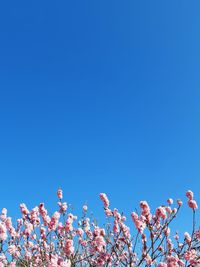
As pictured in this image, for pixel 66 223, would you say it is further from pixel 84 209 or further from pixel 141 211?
pixel 84 209

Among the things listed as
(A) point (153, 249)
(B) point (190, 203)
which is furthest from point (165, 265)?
(B) point (190, 203)

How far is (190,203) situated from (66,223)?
8.60 feet

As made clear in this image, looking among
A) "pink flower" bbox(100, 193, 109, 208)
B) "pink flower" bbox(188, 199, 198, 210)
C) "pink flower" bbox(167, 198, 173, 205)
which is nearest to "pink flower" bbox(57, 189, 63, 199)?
"pink flower" bbox(100, 193, 109, 208)

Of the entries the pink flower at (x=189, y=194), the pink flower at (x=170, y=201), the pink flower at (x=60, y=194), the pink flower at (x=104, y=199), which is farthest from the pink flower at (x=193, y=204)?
the pink flower at (x=60, y=194)

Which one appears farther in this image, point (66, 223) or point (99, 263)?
point (66, 223)

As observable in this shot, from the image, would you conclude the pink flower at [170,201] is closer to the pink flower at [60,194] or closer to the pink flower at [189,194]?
the pink flower at [189,194]

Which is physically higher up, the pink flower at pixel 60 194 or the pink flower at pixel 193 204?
the pink flower at pixel 60 194

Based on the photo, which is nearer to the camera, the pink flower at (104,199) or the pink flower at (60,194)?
the pink flower at (104,199)

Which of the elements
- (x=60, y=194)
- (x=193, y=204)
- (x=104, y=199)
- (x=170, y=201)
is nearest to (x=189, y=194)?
(x=193, y=204)

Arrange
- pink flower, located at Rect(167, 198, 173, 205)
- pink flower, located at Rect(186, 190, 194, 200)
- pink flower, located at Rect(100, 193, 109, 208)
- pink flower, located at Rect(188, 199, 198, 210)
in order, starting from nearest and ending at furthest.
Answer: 1. pink flower, located at Rect(188, 199, 198, 210)
2. pink flower, located at Rect(186, 190, 194, 200)
3. pink flower, located at Rect(100, 193, 109, 208)
4. pink flower, located at Rect(167, 198, 173, 205)

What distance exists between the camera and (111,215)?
854 cm

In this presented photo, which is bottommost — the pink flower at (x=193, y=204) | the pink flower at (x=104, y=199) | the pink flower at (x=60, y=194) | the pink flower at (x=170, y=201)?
the pink flower at (x=193, y=204)

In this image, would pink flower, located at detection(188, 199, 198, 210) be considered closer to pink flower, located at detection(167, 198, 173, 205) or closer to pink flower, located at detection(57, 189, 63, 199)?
pink flower, located at detection(167, 198, 173, 205)

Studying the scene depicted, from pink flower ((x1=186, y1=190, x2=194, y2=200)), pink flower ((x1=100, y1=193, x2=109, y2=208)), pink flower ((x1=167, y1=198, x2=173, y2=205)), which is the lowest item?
pink flower ((x1=186, y1=190, x2=194, y2=200))
